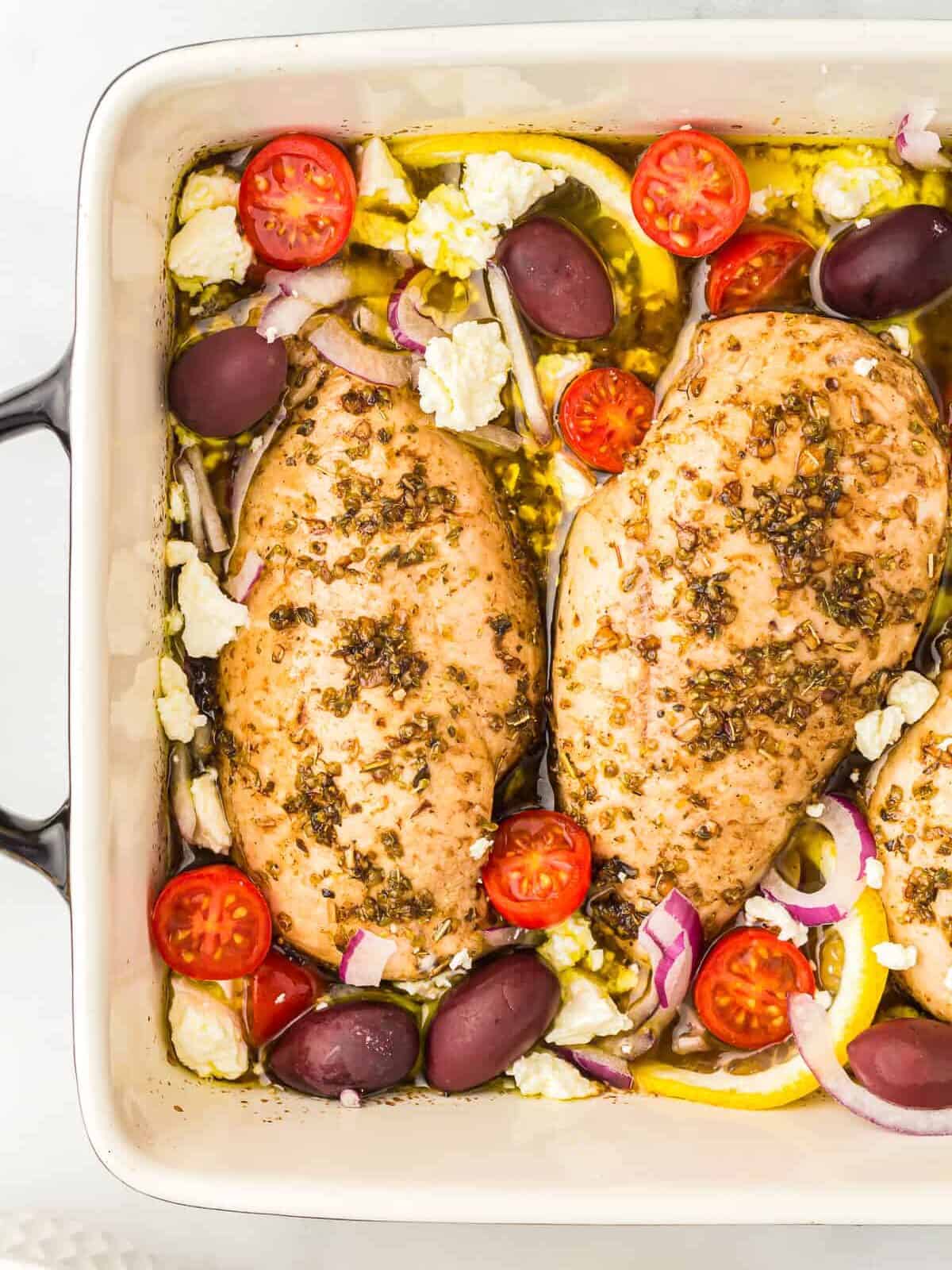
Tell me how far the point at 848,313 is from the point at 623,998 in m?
1.54

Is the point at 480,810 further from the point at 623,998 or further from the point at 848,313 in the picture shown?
the point at 848,313

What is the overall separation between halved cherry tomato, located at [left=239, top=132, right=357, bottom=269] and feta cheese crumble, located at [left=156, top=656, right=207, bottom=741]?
89 centimetres

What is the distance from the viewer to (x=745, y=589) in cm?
251

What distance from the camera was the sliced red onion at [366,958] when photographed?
8.74 feet

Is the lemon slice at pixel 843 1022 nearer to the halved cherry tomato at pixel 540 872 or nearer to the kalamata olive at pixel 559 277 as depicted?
the halved cherry tomato at pixel 540 872

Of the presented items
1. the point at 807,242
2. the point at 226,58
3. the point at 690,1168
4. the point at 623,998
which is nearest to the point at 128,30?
the point at 226,58

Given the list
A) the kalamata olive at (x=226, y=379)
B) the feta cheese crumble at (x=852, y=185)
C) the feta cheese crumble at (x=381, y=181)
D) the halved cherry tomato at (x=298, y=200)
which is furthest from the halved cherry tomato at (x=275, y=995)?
the feta cheese crumble at (x=852, y=185)

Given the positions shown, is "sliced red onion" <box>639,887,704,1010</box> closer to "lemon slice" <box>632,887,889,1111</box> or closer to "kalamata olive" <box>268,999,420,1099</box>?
"lemon slice" <box>632,887,889,1111</box>

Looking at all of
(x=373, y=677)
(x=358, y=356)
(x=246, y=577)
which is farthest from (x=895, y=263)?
(x=246, y=577)

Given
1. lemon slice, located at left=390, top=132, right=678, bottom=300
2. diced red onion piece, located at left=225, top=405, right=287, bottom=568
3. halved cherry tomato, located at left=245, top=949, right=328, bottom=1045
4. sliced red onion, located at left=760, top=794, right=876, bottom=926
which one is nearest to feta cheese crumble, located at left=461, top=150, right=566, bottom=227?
lemon slice, located at left=390, top=132, right=678, bottom=300

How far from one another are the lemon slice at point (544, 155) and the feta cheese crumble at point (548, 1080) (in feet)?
5.77

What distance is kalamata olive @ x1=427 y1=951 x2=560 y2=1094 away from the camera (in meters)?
2.67

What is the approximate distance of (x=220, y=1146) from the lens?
2.59 meters

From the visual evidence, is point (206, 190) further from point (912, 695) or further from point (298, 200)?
point (912, 695)
